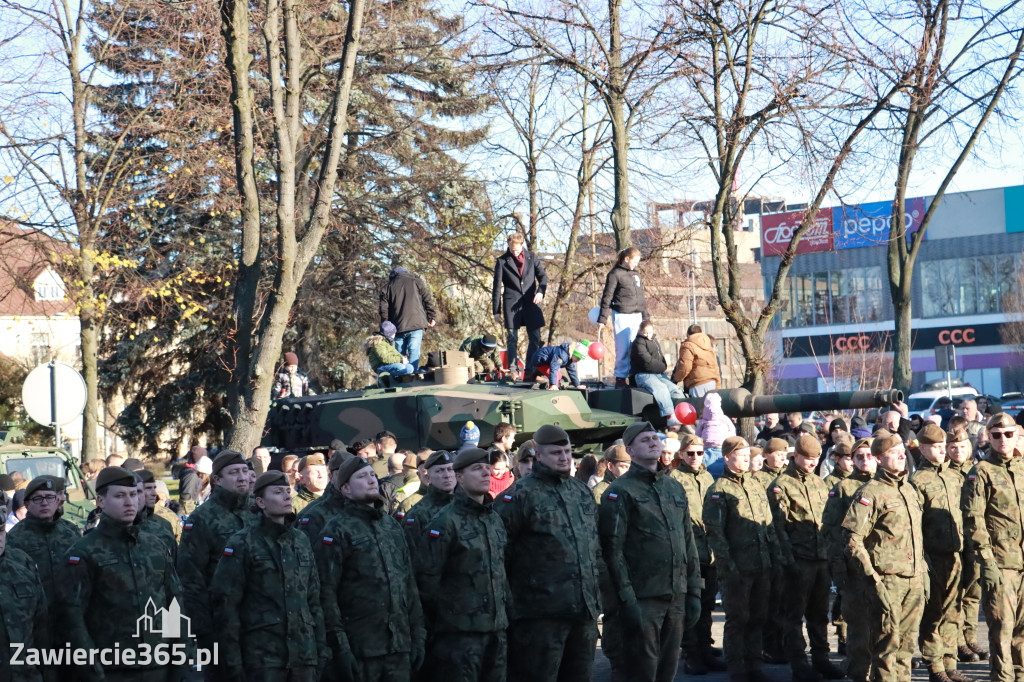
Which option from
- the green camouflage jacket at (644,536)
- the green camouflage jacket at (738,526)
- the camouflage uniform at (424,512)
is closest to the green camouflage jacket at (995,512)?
the green camouflage jacket at (738,526)

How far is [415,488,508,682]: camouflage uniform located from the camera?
7.68m

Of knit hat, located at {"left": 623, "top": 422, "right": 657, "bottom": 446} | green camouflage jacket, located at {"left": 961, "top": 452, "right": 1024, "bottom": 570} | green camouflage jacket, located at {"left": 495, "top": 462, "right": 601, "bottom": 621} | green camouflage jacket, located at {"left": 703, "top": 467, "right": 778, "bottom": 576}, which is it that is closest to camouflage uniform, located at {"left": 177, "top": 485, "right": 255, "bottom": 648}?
green camouflage jacket, located at {"left": 495, "top": 462, "right": 601, "bottom": 621}

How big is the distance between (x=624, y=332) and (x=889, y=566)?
606cm

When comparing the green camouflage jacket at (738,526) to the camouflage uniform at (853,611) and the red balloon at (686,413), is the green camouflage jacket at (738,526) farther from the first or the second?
the red balloon at (686,413)

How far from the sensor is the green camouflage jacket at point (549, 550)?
8062 millimetres

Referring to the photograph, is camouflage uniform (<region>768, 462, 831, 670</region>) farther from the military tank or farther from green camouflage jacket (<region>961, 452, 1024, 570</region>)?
the military tank

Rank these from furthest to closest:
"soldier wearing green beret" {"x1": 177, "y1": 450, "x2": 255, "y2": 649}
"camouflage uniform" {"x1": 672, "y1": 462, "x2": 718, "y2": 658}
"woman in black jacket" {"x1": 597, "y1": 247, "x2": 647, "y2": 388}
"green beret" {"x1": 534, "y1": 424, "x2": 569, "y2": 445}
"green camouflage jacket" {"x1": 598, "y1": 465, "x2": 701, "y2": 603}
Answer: "woman in black jacket" {"x1": 597, "y1": 247, "x2": 647, "y2": 388} < "camouflage uniform" {"x1": 672, "y1": 462, "x2": 718, "y2": 658} < "green camouflage jacket" {"x1": 598, "y1": 465, "x2": 701, "y2": 603} < "green beret" {"x1": 534, "y1": 424, "x2": 569, "y2": 445} < "soldier wearing green beret" {"x1": 177, "y1": 450, "x2": 255, "y2": 649}

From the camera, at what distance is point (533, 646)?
26.6ft

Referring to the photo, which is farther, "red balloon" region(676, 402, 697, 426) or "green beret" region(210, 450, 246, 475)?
"red balloon" region(676, 402, 697, 426)

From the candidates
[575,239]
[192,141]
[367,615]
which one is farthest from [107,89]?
[367,615]

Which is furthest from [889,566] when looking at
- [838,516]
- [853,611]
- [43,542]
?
[43,542]

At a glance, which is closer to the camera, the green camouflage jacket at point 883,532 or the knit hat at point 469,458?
the knit hat at point 469,458

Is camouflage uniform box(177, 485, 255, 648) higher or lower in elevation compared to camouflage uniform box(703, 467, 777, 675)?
higher

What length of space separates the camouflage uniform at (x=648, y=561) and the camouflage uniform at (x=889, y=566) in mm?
1438
